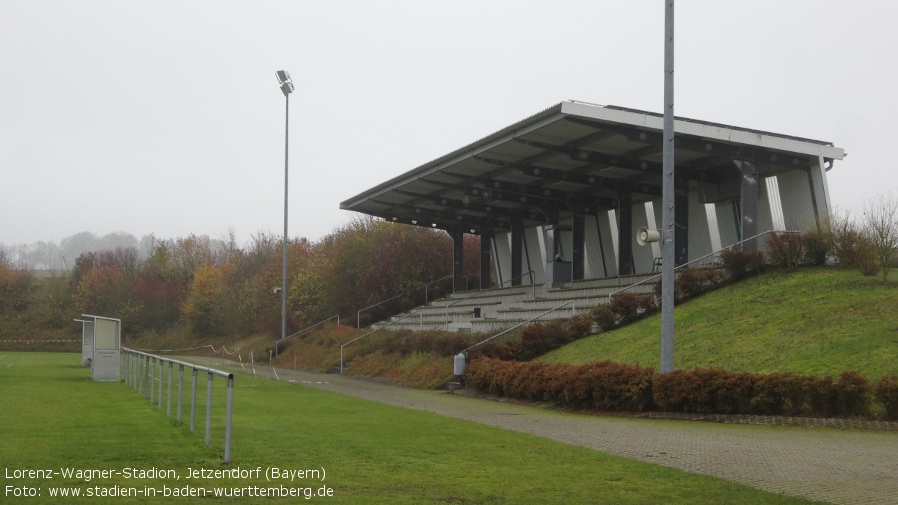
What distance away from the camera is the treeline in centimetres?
5356

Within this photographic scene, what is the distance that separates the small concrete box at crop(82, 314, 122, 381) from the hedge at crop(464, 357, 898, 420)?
12881 mm

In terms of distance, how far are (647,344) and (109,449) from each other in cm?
1614

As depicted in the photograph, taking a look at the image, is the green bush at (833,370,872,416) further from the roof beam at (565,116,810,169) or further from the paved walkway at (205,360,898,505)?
the roof beam at (565,116,810,169)

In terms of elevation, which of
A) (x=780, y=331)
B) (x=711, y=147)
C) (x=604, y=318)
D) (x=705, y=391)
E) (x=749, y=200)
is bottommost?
(x=705, y=391)

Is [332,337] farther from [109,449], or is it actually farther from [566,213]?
[109,449]

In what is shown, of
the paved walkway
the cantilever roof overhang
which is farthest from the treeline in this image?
the paved walkway

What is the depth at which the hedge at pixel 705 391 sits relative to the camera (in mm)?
15633

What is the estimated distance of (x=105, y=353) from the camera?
27297mm

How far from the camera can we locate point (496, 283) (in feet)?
196

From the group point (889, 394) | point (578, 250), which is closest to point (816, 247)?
point (889, 394)

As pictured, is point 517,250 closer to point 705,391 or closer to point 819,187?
point 819,187

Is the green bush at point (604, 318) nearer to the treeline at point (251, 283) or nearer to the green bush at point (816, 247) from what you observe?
the green bush at point (816, 247)

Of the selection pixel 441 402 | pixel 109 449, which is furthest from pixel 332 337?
pixel 109 449

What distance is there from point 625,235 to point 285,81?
1844 cm
